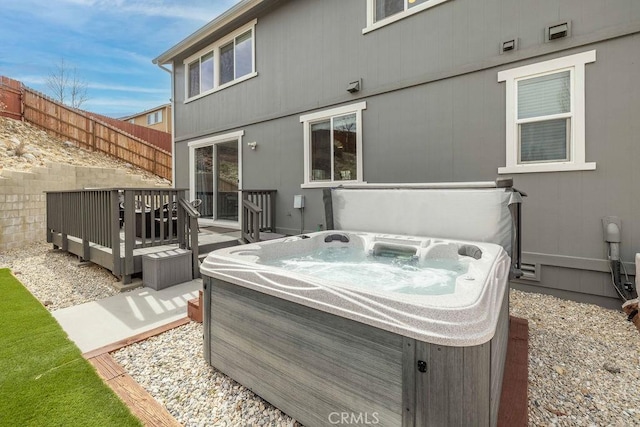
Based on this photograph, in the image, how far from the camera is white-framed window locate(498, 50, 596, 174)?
11.5 ft

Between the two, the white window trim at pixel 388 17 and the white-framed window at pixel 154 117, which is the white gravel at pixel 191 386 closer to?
the white window trim at pixel 388 17

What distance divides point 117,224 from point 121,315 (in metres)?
1.33

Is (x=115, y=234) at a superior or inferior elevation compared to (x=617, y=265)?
superior

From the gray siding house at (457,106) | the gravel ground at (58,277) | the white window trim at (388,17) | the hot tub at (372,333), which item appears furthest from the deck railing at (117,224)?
the white window trim at (388,17)

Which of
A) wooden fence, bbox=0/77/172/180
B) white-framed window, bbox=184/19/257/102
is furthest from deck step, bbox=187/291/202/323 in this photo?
wooden fence, bbox=0/77/172/180

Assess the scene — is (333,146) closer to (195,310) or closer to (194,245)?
(194,245)

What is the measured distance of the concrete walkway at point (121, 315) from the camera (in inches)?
108

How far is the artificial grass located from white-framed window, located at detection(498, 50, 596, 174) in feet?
15.1

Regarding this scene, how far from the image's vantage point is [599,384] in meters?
2.11

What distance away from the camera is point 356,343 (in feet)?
4.68

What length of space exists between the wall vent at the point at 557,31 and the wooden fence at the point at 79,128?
46.6ft

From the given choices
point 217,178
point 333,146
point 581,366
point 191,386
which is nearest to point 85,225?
point 217,178

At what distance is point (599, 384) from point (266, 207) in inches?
220

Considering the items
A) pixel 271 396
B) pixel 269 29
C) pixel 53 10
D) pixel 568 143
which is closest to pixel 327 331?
pixel 271 396
